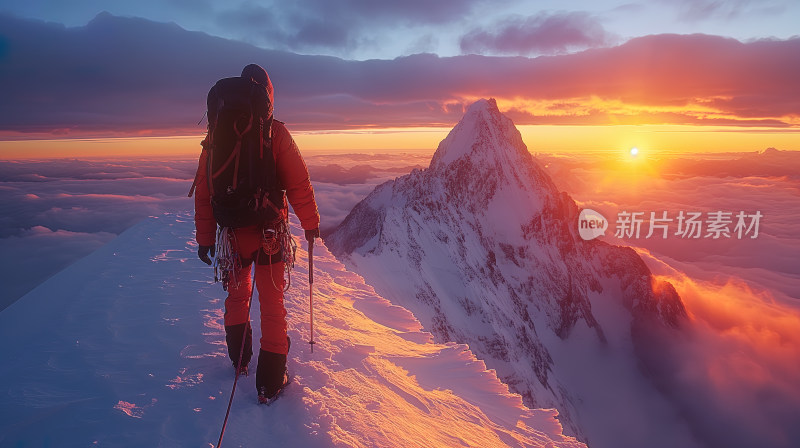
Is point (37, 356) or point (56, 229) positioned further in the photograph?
point (56, 229)

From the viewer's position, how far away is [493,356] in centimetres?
7638

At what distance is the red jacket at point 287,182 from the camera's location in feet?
14.0

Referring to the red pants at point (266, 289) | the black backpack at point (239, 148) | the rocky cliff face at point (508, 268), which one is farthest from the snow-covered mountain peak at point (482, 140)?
the black backpack at point (239, 148)

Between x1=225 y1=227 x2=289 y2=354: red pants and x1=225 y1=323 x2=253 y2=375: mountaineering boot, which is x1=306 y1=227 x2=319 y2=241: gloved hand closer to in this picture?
x1=225 y1=227 x2=289 y2=354: red pants

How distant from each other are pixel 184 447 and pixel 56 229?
236 m

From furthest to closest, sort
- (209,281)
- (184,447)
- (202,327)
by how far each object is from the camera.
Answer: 1. (209,281)
2. (202,327)
3. (184,447)

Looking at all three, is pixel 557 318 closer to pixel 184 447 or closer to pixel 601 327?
pixel 601 327

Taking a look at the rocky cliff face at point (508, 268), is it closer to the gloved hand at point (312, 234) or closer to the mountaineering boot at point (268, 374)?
the gloved hand at point (312, 234)

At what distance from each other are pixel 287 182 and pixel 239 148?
0.59 meters

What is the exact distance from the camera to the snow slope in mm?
3699

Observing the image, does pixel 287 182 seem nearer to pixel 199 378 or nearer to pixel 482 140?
pixel 199 378

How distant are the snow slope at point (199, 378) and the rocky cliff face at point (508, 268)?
5433 cm

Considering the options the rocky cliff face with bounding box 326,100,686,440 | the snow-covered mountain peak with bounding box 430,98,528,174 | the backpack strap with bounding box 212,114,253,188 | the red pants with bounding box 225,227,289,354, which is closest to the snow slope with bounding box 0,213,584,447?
the red pants with bounding box 225,227,289,354

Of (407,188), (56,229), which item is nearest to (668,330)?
(407,188)
